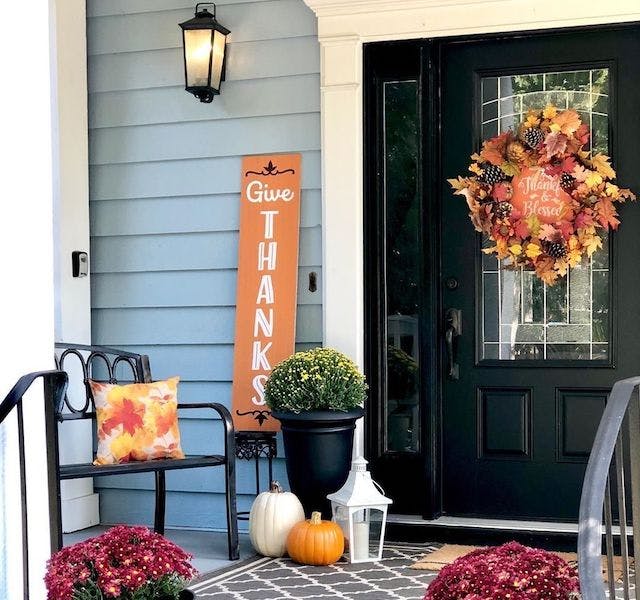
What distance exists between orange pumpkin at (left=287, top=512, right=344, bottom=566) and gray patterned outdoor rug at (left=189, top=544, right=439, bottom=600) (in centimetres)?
4

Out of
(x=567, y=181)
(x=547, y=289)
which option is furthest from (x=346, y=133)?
(x=547, y=289)

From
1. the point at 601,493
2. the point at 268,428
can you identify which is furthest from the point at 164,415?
the point at 601,493

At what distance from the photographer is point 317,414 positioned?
15.1 ft

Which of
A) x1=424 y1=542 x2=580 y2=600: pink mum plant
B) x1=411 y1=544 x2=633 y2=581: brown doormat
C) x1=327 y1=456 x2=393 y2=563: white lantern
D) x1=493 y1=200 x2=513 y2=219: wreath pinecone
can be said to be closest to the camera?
x1=424 y1=542 x2=580 y2=600: pink mum plant

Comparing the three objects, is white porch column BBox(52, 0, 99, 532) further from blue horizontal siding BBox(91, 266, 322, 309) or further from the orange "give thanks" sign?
the orange "give thanks" sign

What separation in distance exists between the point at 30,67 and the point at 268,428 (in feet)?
8.11

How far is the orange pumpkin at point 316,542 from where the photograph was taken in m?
4.41

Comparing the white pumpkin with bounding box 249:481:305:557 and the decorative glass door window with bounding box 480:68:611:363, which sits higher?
the decorative glass door window with bounding box 480:68:611:363

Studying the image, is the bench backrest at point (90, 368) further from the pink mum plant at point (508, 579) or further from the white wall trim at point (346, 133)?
the pink mum plant at point (508, 579)

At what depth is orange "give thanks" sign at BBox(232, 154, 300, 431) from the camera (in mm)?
5145

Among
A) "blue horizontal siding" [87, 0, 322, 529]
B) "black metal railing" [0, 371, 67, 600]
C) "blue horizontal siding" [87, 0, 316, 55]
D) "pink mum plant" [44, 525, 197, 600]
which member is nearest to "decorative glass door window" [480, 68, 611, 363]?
"blue horizontal siding" [87, 0, 322, 529]

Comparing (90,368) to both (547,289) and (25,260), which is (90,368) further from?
(25,260)

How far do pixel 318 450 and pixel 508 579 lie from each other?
257 cm

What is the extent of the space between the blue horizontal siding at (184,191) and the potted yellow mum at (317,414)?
0.45 m
